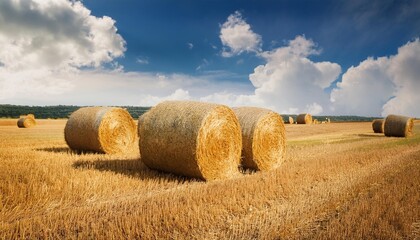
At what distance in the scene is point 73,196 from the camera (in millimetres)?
6395

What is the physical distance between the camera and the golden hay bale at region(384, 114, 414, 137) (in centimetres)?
2331

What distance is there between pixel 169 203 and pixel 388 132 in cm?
2244

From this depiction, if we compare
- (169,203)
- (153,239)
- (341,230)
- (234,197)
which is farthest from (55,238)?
(341,230)

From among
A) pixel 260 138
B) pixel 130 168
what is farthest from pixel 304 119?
pixel 130 168

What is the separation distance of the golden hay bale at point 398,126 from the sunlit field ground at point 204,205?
16.1 meters

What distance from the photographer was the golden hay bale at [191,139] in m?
8.09

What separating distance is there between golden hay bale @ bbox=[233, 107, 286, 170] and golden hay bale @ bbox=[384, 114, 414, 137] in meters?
16.0

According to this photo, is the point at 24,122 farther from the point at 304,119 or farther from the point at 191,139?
→ the point at 304,119

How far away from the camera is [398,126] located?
2353 cm

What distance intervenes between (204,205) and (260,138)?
15.8 feet

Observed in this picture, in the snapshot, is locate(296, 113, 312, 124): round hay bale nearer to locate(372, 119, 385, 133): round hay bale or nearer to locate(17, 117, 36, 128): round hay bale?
locate(372, 119, 385, 133): round hay bale

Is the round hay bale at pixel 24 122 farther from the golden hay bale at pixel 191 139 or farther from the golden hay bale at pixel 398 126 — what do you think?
the golden hay bale at pixel 398 126

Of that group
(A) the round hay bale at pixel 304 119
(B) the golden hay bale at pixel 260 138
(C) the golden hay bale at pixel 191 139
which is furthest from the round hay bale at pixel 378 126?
(C) the golden hay bale at pixel 191 139

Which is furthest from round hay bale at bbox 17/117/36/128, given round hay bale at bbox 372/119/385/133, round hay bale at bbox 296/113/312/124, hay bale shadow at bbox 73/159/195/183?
round hay bale at bbox 372/119/385/133
